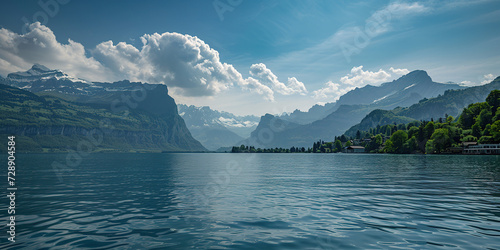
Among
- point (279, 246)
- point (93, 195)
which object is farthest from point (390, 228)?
point (93, 195)

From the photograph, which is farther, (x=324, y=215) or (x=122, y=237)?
(x=324, y=215)

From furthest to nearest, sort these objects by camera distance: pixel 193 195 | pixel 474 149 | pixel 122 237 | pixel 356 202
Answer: pixel 474 149, pixel 193 195, pixel 356 202, pixel 122 237

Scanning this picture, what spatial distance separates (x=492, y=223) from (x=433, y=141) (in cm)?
20013

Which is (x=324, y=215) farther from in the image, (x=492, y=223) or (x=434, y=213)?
(x=492, y=223)

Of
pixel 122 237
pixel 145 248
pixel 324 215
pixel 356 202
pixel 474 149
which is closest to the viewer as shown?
pixel 145 248

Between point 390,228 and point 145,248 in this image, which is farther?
point 390,228

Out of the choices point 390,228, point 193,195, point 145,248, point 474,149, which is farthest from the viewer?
point 474,149

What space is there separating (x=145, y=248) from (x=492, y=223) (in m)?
22.3

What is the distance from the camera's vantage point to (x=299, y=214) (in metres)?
21.8

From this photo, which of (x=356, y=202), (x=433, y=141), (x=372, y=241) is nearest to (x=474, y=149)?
(x=433, y=141)

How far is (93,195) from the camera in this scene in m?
32.8

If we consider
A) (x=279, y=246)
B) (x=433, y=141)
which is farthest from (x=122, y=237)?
(x=433, y=141)

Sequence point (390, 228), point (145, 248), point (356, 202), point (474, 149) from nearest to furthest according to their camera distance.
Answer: point (145, 248) < point (390, 228) < point (356, 202) < point (474, 149)

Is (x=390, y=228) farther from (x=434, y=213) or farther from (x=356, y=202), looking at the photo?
(x=356, y=202)
